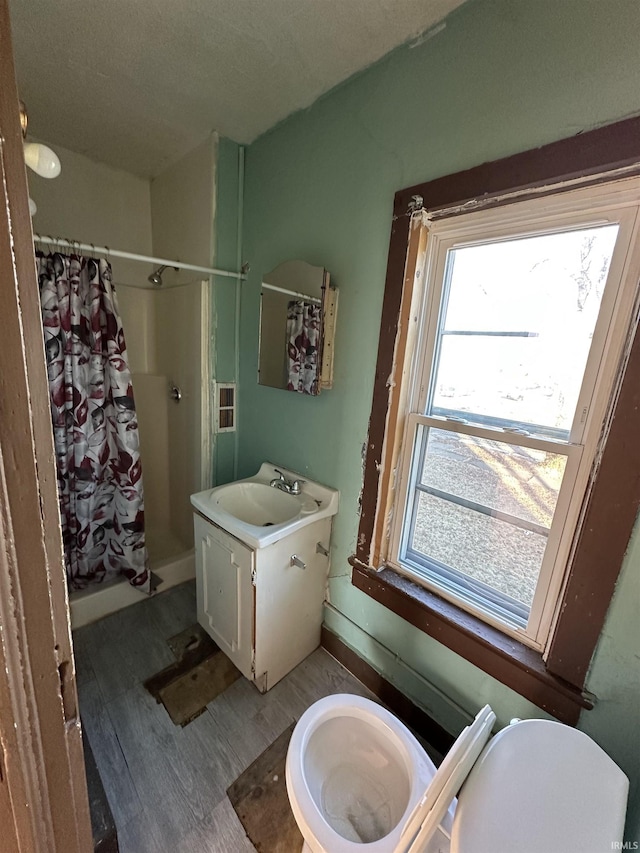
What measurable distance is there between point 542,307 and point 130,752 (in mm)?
1975

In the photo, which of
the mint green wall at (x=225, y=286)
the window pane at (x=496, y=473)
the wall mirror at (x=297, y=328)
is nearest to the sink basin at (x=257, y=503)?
the mint green wall at (x=225, y=286)

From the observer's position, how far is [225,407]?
6.26ft

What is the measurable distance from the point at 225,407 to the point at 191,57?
4.51ft

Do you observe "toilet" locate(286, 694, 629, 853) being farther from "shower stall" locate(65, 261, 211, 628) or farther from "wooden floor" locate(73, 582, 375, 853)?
"shower stall" locate(65, 261, 211, 628)

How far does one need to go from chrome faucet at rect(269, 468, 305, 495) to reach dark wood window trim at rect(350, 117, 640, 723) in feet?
1.48

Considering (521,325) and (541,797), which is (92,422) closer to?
(521,325)

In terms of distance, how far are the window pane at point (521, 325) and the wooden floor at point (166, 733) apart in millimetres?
1319

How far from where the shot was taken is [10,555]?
15.2 inches

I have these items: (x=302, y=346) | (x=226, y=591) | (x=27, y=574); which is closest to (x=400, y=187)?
(x=302, y=346)

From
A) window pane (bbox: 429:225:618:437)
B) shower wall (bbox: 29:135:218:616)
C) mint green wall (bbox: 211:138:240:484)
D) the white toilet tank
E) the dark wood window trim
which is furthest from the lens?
shower wall (bbox: 29:135:218:616)

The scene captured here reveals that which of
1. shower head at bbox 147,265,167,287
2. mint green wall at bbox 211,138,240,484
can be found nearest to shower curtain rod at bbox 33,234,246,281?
mint green wall at bbox 211,138,240,484

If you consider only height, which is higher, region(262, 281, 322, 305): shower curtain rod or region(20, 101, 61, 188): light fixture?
region(20, 101, 61, 188): light fixture

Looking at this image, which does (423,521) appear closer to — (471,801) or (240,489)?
(471,801)

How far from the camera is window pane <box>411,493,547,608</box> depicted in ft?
3.54
